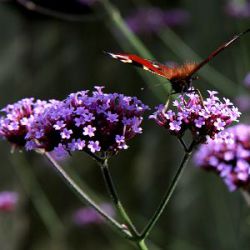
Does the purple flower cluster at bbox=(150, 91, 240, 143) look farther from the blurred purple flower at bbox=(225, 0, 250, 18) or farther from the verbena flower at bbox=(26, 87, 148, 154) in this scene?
the blurred purple flower at bbox=(225, 0, 250, 18)

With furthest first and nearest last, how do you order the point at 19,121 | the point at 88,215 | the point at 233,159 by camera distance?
the point at 88,215, the point at 233,159, the point at 19,121

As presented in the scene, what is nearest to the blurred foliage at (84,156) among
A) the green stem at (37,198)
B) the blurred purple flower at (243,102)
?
the green stem at (37,198)

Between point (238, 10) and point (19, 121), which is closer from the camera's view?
point (19, 121)

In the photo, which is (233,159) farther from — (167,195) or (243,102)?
(243,102)

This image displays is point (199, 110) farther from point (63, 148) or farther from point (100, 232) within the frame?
point (100, 232)

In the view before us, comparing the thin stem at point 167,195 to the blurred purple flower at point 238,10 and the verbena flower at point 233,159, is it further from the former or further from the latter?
the blurred purple flower at point 238,10

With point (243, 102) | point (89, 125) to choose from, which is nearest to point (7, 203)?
point (243, 102)
